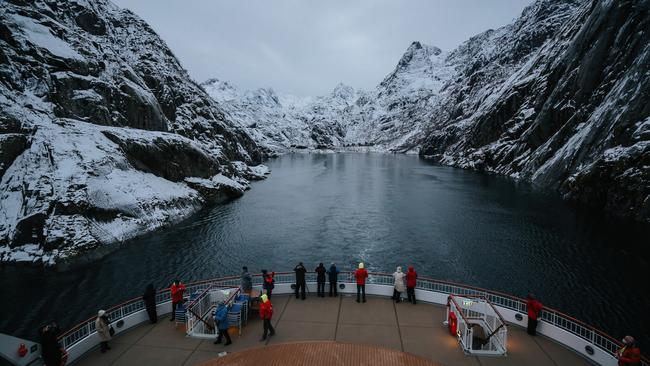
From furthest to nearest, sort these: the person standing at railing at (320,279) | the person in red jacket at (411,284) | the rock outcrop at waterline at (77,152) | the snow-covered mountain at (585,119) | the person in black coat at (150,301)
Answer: the snow-covered mountain at (585,119)
the rock outcrop at waterline at (77,152)
the person standing at railing at (320,279)
the person in red jacket at (411,284)
the person in black coat at (150,301)

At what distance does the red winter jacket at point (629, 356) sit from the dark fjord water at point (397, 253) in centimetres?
1650

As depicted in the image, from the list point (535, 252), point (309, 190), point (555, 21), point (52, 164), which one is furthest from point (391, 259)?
point (555, 21)

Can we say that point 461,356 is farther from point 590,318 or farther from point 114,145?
point 114,145

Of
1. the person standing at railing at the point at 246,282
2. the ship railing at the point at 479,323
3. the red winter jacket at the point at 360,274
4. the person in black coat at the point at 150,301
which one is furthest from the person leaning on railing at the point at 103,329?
the ship railing at the point at 479,323

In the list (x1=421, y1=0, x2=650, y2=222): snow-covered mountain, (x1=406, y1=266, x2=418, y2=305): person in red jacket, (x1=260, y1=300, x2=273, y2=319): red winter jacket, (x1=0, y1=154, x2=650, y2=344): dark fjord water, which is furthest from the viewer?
(x1=421, y1=0, x2=650, y2=222): snow-covered mountain

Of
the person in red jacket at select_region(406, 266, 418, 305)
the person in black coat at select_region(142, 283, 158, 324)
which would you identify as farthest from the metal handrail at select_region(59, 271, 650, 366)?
the person in red jacket at select_region(406, 266, 418, 305)

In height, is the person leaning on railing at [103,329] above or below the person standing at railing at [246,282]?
below

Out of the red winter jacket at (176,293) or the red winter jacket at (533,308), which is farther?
the red winter jacket at (176,293)

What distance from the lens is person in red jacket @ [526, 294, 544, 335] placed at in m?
14.2

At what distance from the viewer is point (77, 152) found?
47438 millimetres

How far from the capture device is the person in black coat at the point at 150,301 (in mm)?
15641

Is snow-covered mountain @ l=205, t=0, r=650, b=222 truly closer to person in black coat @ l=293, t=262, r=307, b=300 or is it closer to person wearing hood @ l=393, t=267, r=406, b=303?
person wearing hood @ l=393, t=267, r=406, b=303

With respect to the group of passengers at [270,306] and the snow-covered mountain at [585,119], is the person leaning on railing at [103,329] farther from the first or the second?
the snow-covered mountain at [585,119]

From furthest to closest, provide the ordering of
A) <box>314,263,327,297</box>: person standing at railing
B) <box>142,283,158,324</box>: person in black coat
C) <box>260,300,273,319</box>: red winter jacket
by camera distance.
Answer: <box>314,263,327,297</box>: person standing at railing < <box>142,283,158,324</box>: person in black coat < <box>260,300,273,319</box>: red winter jacket
